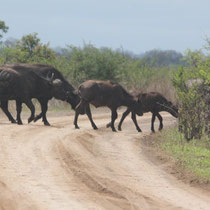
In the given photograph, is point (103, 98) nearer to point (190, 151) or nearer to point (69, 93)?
point (69, 93)

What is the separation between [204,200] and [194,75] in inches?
341

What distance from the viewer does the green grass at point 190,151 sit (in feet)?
41.5

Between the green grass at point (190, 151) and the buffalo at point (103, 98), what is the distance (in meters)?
1.62

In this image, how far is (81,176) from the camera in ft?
36.9

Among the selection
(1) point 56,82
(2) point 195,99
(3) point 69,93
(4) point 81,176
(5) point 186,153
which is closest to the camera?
(4) point 81,176

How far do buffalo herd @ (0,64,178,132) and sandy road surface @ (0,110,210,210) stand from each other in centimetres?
264

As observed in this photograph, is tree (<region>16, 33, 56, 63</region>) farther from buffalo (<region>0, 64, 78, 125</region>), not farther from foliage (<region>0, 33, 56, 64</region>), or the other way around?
buffalo (<region>0, 64, 78, 125</region>)

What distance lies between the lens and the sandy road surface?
926 centimetres

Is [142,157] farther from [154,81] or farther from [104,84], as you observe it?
[154,81]

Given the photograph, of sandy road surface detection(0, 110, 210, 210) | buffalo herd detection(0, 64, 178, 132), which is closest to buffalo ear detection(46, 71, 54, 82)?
buffalo herd detection(0, 64, 178, 132)

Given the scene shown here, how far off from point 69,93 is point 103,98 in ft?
7.22

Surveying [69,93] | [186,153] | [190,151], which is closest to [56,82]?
[69,93]

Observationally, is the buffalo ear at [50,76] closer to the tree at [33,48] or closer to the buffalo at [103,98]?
the buffalo at [103,98]

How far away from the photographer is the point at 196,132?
17734 mm
